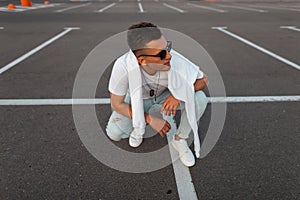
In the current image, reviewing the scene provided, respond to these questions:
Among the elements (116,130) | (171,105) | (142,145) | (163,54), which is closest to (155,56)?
(163,54)

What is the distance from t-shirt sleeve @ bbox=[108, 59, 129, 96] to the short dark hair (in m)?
0.19

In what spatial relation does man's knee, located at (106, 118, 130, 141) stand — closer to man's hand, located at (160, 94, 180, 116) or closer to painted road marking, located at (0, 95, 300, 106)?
man's hand, located at (160, 94, 180, 116)

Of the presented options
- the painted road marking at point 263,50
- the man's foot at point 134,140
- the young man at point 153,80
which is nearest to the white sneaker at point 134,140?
the man's foot at point 134,140

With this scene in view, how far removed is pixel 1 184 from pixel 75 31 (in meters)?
5.95

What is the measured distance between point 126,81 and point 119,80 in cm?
5

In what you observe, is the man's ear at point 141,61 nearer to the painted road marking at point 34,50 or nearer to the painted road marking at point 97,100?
the painted road marking at point 97,100

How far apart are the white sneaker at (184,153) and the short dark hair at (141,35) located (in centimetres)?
93

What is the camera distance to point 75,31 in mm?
7129

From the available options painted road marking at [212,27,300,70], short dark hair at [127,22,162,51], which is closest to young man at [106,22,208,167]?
short dark hair at [127,22,162,51]

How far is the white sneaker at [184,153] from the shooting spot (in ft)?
6.68

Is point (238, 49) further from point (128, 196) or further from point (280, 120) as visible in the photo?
point (128, 196)

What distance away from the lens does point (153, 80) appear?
1.83 meters

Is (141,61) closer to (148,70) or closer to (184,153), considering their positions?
(148,70)

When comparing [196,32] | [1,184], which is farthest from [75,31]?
[1,184]
